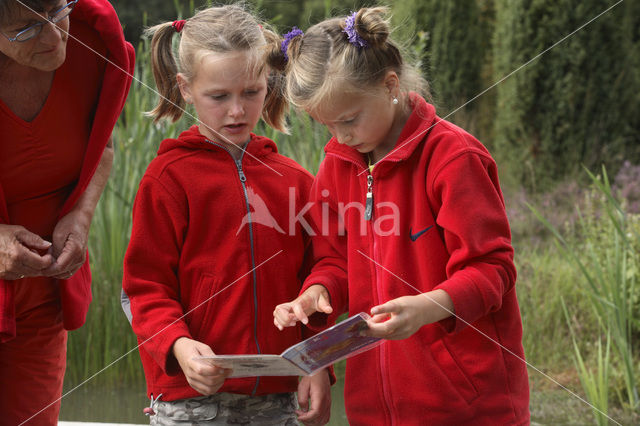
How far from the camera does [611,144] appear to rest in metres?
6.52

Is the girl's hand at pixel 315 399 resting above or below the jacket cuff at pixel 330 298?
below

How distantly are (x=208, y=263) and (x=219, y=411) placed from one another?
36cm

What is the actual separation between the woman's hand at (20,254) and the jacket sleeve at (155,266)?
0.20 m

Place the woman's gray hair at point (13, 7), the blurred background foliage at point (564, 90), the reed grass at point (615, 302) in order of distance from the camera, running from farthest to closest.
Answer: the blurred background foliage at point (564, 90), the reed grass at point (615, 302), the woman's gray hair at point (13, 7)

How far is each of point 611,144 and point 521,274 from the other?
291 cm

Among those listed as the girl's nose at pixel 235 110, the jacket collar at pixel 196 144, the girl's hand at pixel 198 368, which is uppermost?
the girl's nose at pixel 235 110

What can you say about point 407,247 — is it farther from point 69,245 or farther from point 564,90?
point 564,90

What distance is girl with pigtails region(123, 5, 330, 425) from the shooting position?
73.5 inches

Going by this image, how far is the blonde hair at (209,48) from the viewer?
1.98 meters

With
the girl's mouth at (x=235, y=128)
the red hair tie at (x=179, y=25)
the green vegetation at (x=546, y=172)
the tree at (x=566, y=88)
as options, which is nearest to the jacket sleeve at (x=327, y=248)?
the girl's mouth at (x=235, y=128)

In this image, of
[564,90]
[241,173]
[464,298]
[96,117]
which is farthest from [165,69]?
[564,90]

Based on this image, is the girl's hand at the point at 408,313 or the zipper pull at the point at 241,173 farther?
the zipper pull at the point at 241,173

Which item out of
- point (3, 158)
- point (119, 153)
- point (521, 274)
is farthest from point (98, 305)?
point (521, 274)

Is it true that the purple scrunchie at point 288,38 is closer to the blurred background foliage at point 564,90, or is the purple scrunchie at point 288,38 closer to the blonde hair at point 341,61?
the blonde hair at point 341,61
